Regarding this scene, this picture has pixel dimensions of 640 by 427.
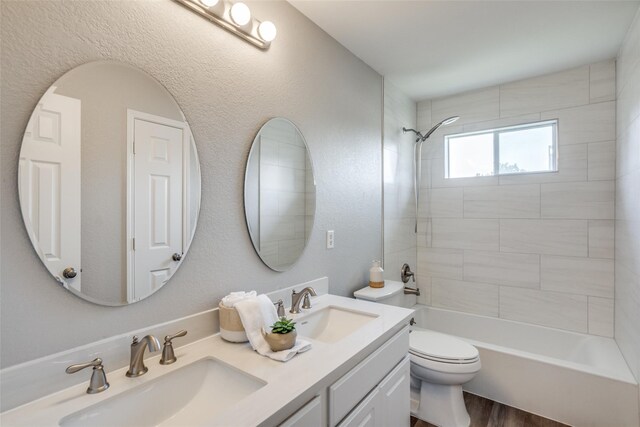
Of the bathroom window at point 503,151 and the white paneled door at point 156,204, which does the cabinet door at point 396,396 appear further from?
the bathroom window at point 503,151

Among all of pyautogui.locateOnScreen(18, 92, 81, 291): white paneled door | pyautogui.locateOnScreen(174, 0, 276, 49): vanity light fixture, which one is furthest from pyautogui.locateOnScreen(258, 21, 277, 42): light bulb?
pyautogui.locateOnScreen(18, 92, 81, 291): white paneled door

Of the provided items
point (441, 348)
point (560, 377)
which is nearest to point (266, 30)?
point (441, 348)

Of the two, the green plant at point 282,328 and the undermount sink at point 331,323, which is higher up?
the green plant at point 282,328

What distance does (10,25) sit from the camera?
0.81 metres

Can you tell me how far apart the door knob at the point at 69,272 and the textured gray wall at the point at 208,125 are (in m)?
0.04

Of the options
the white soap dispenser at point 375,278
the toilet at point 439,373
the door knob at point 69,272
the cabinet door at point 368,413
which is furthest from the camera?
the white soap dispenser at point 375,278

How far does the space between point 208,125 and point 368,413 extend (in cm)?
131

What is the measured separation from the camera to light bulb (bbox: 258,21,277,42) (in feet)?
4.73

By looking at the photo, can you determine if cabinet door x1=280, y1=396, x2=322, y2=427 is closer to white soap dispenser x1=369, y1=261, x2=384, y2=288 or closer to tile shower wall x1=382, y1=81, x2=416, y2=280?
white soap dispenser x1=369, y1=261, x2=384, y2=288

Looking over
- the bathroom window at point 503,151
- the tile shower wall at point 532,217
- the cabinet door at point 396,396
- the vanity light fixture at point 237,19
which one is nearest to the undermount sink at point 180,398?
the cabinet door at point 396,396

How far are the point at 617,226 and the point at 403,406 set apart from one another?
2.03 meters

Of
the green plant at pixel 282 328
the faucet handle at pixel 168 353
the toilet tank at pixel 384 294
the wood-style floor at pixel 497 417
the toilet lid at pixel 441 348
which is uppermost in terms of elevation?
the green plant at pixel 282 328

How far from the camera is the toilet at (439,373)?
2.00 metres

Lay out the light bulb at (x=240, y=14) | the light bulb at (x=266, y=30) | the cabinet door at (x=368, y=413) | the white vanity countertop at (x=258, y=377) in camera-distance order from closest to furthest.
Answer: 1. the white vanity countertop at (x=258, y=377)
2. the cabinet door at (x=368, y=413)
3. the light bulb at (x=240, y=14)
4. the light bulb at (x=266, y=30)
